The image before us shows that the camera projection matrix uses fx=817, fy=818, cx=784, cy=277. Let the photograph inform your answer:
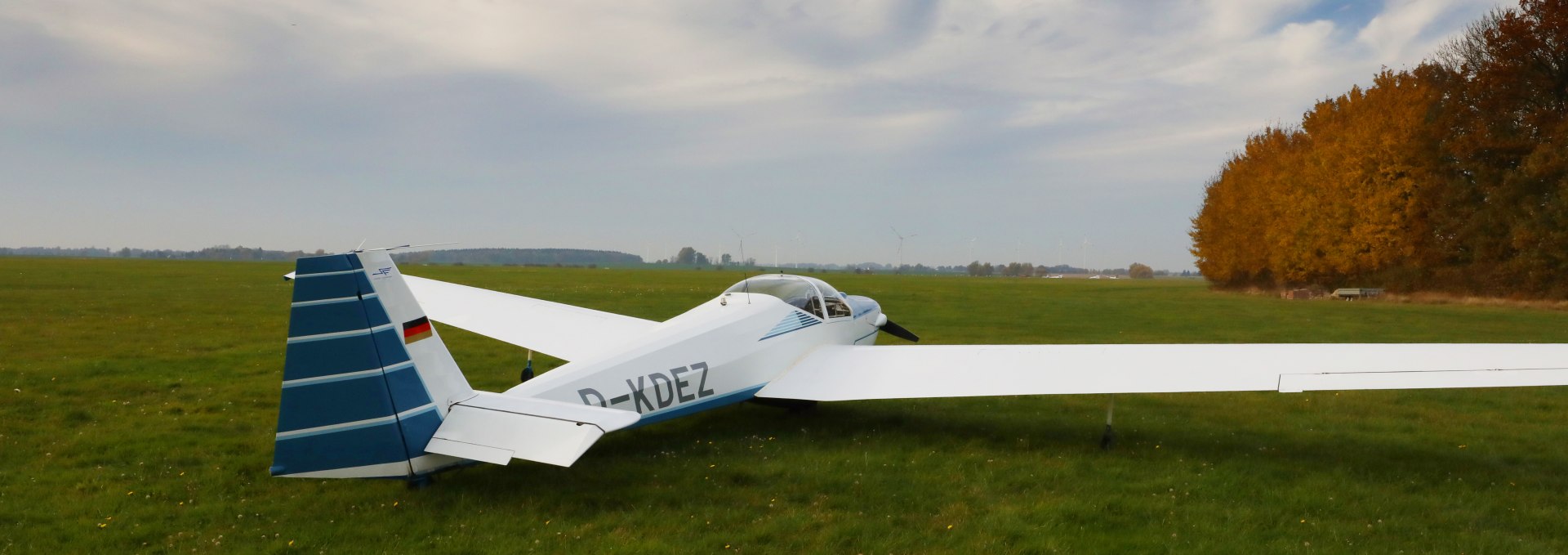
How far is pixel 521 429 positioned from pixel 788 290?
4.57 metres

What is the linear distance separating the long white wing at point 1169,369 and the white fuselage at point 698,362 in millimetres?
328

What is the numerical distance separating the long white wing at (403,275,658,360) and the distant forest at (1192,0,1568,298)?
32.8m

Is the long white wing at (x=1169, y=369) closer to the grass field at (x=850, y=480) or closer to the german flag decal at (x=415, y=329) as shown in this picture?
the grass field at (x=850, y=480)

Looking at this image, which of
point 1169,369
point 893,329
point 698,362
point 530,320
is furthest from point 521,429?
point 893,329

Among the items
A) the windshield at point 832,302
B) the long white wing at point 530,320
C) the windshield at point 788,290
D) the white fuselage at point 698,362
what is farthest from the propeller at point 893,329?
the long white wing at point 530,320

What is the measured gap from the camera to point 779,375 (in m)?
8.16

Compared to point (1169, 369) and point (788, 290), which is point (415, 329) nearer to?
point (788, 290)

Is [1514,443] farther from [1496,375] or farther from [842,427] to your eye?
[842,427]

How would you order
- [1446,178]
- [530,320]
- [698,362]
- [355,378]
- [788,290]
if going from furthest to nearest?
[1446,178] → [530,320] → [788,290] → [698,362] → [355,378]

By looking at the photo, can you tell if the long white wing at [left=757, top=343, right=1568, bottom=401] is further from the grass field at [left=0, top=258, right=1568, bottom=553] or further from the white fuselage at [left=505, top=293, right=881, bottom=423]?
the grass field at [left=0, top=258, right=1568, bottom=553]

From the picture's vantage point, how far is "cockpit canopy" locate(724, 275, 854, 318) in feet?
30.0

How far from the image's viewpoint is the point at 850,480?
20.9 ft

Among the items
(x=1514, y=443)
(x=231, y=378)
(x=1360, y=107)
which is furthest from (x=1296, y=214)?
(x=231, y=378)

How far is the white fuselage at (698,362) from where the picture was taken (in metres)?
6.18
